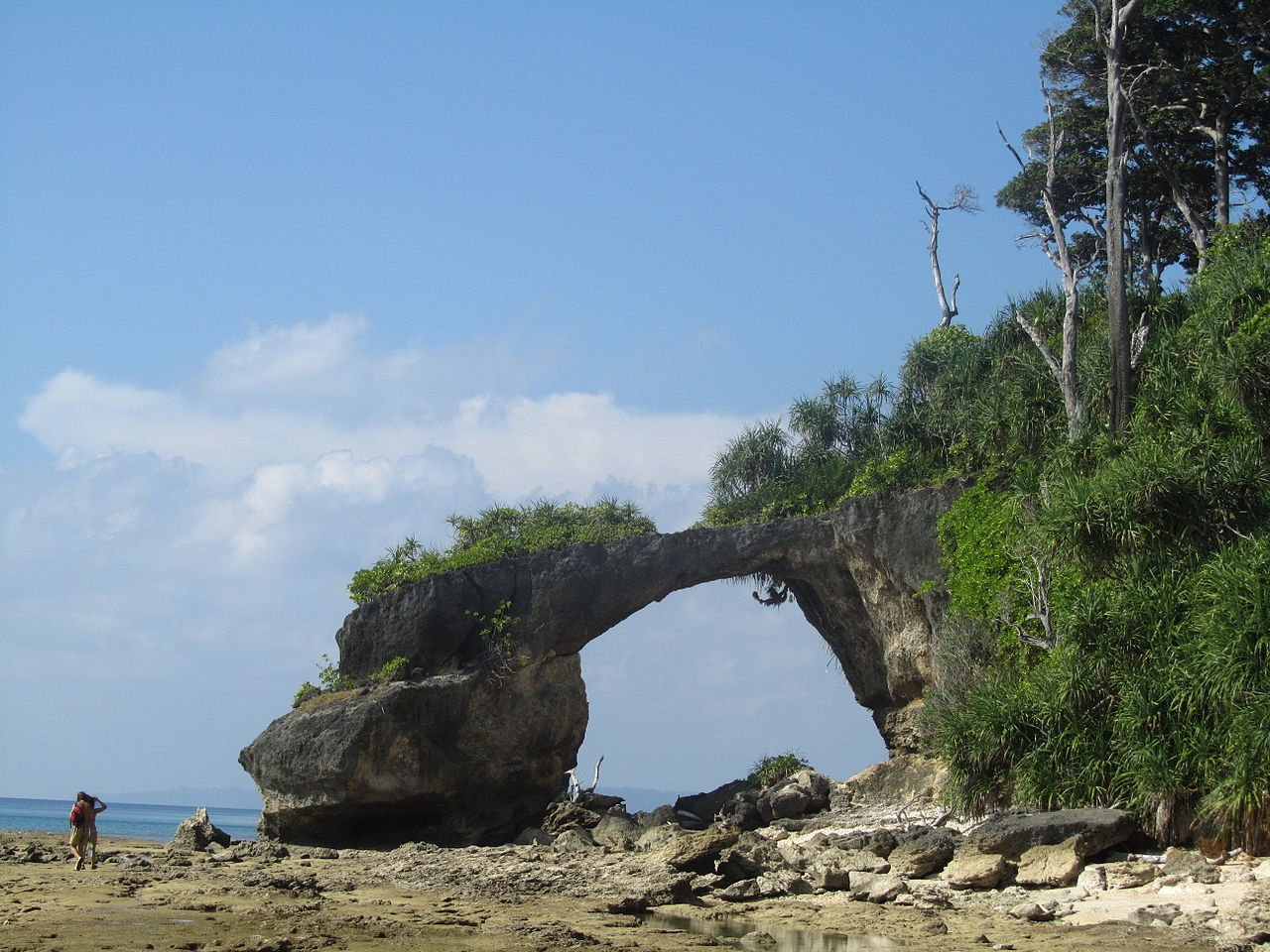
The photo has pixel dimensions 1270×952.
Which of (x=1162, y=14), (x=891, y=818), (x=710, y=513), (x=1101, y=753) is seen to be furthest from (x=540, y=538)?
(x=1162, y=14)

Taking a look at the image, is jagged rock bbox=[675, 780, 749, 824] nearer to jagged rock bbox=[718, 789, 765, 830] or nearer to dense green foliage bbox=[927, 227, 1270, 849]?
jagged rock bbox=[718, 789, 765, 830]

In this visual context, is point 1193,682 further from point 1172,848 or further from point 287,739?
point 287,739

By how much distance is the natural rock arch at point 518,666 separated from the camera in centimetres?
2161

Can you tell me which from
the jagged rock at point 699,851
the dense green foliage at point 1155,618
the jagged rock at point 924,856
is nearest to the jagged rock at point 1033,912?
the jagged rock at point 924,856

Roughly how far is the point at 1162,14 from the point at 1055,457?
510 inches

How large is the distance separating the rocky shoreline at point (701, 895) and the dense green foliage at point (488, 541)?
705 centimetres

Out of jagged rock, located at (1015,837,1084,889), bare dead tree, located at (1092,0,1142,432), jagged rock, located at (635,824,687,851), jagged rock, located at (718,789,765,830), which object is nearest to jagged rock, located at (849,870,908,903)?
jagged rock, located at (1015,837,1084,889)

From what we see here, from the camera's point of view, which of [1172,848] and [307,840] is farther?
[307,840]

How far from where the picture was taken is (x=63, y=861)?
57.6 ft

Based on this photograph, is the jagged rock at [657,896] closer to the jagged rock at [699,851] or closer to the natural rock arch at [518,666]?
the jagged rock at [699,851]

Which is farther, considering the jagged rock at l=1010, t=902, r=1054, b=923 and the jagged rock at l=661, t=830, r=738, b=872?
the jagged rock at l=661, t=830, r=738, b=872

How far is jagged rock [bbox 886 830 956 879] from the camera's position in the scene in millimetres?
13970

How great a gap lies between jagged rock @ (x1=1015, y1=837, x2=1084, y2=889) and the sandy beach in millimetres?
294

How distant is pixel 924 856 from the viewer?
14016 mm
